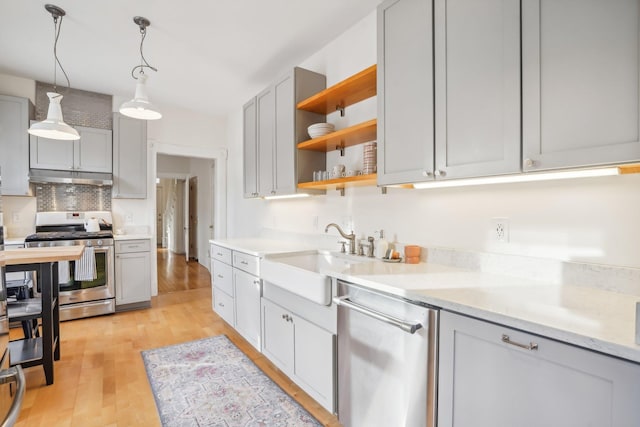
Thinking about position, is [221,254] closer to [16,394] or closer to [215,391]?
[215,391]

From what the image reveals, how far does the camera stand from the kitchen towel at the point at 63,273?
3.34 meters

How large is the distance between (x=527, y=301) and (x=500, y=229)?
0.58 metres

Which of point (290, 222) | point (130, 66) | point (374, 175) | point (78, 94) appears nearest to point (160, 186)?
point (78, 94)

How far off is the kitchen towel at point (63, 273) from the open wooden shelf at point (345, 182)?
9.14 ft

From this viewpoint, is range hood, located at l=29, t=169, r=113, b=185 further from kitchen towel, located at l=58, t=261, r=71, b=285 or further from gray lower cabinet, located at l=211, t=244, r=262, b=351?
gray lower cabinet, located at l=211, t=244, r=262, b=351

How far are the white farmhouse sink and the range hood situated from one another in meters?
2.77

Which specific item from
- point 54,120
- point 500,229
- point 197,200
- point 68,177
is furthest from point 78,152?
point 500,229

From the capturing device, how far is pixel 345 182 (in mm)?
2221

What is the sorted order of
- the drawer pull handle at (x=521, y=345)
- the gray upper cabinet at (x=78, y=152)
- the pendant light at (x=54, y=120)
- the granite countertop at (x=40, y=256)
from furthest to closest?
1. the gray upper cabinet at (x=78, y=152)
2. the pendant light at (x=54, y=120)
3. the granite countertop at (x=40, y=256)
4. the drawer pull handle at (x=521, y=345)

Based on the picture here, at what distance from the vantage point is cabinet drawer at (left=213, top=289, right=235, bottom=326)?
3.00 meters

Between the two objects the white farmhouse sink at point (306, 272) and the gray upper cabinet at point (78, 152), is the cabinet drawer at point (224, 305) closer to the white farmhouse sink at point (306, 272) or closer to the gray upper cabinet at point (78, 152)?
the white farmhouse sink at point (306, 272)

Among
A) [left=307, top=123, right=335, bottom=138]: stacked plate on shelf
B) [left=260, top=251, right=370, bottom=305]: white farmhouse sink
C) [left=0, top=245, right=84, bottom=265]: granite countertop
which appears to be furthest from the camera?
[left=307, top=123, right=335, bottom=138]: stacked plate on shelf

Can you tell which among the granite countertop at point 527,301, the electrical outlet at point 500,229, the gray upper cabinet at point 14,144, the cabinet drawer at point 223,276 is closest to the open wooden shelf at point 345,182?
the granite countertop at point 527,301

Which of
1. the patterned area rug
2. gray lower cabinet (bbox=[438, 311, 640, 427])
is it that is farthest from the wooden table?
gray lower cabinet (bbox=[438, 311, 640, 427])
